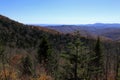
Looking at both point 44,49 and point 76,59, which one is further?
point 44,49

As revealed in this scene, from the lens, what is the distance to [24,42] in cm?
6538

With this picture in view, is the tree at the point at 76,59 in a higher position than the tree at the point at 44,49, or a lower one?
higher

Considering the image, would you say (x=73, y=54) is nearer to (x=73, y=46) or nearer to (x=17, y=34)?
(x=73, y=46)

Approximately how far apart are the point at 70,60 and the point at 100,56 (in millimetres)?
28040

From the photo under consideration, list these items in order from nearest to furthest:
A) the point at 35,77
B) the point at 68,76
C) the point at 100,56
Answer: the point at 35,77
the point at 68,76
the point at 100,56

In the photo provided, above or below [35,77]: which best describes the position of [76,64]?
below

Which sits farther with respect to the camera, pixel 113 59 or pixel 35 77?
pixel 113 59

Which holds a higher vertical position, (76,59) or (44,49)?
(76,59)

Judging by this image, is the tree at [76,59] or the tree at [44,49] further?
the tree at [44,49]

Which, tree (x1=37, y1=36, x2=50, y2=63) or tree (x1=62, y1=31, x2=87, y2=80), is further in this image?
tree (x1=37, y1=36, x2=50, y2=63)

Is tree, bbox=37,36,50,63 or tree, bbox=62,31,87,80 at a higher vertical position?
tree, bbox=62,31,87,80

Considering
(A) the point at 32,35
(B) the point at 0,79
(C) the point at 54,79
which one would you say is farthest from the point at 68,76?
(A) the point at 32,35

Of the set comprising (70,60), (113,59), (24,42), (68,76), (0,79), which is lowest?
(113,59)

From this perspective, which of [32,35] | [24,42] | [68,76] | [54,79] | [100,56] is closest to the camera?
[54,79]
